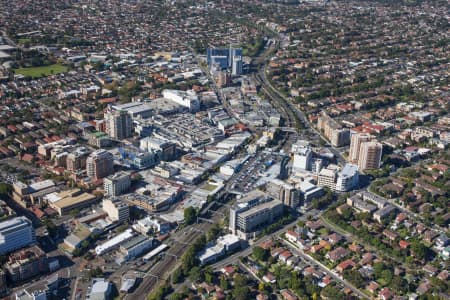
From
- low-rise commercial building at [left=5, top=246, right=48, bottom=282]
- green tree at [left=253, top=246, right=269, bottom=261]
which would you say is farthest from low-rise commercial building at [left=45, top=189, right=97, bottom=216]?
green tree at [left=253, top=246, right=269, bottom=261]

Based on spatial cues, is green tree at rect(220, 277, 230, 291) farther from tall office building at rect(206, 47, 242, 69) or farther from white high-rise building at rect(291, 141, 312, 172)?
tall office building at rect(206, 47, 242, 69)

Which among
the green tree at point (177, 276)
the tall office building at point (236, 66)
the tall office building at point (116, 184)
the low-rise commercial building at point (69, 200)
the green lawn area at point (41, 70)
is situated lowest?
the green tree at point (177, 276)

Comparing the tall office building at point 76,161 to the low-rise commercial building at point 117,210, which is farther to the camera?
the tall office building at point 76,161

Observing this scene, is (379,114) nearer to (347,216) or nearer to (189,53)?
(347,216)

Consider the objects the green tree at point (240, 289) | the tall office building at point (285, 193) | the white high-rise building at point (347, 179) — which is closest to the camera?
the green tree at point (240, 289)

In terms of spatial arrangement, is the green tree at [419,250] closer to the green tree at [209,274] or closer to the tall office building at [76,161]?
the green tree at [209,274]

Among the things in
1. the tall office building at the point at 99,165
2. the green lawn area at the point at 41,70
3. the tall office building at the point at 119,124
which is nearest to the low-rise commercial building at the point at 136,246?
the tall office building at the point at 99,165
